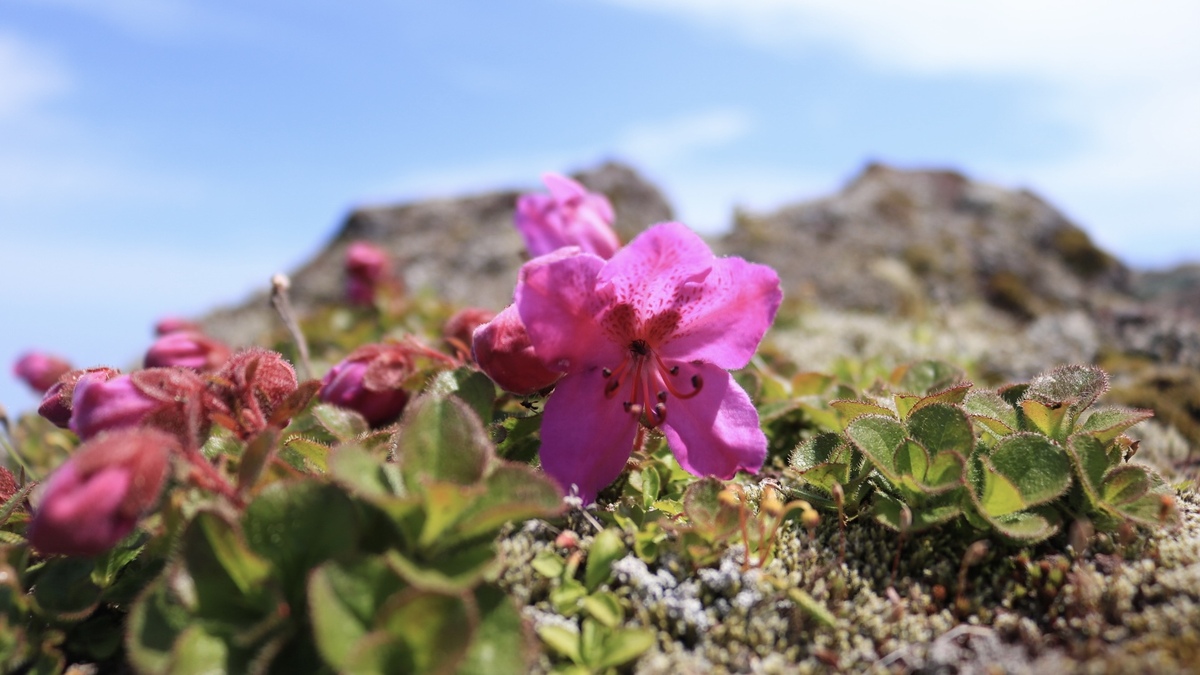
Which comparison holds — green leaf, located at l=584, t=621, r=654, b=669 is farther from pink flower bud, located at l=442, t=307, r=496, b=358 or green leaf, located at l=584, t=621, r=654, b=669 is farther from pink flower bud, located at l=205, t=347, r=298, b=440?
pink flower bud, located at l=442, t=307, r=496, b=358

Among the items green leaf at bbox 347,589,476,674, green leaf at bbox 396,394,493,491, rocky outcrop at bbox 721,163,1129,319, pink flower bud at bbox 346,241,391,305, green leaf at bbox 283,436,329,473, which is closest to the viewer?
green leaf at bbox 347,589,476,674

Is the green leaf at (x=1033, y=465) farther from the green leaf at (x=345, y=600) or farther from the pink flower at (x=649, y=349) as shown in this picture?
the green leaf at (x=345, y=600)

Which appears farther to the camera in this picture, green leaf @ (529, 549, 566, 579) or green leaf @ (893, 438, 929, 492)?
green leaf @ (893, 438, 929, 492)

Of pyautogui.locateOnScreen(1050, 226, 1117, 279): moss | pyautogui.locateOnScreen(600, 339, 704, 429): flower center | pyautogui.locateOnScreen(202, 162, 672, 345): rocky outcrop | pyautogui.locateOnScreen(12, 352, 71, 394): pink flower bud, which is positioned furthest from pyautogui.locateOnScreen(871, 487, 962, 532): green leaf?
pyautogui.locateOnScreen(1050, 226, 1117, 279): moss

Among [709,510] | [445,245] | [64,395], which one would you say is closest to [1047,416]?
[709,510]

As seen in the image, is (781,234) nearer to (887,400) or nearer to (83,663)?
(887,400)

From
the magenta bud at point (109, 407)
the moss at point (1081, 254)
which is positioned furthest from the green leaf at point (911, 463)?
the moss at point (1081, 254)

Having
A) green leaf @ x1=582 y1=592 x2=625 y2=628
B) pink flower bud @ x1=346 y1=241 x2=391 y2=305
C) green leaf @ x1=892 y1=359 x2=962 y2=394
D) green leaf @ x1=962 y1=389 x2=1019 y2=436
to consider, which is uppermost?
green leaf @ x1=962 y1=389 x2=1019 y2=436

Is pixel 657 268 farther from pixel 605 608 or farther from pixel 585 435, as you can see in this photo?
pixel 605 608
